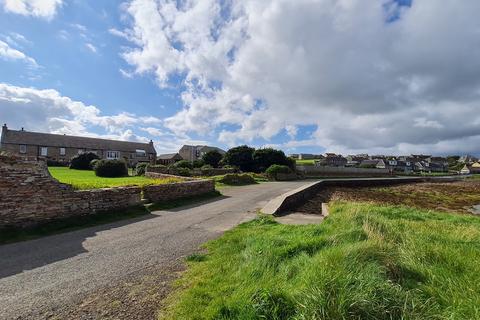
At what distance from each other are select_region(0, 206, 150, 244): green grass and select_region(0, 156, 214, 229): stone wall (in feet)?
0.68

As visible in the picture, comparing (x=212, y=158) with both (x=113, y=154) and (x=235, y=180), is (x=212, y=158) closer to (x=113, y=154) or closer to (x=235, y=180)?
(x=235, y=180)

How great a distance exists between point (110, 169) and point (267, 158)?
24.1 metres

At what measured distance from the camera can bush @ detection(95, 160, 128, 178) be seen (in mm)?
28812

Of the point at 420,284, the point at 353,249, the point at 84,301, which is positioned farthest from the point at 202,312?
the point at 420,284

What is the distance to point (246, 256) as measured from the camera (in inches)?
200

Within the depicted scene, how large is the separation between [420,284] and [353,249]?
91 cm

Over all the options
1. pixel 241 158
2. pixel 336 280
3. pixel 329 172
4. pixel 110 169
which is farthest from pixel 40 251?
pixel 329 172

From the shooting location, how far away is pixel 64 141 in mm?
60156

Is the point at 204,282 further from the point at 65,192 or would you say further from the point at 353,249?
the point at 65,192

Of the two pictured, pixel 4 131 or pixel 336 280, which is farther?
pixel 4 131

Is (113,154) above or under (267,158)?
above

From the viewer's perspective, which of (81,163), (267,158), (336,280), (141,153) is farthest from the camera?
(141,153)

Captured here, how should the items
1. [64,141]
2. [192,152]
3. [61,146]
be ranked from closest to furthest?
[61,146]
[64,141]
[192,152]

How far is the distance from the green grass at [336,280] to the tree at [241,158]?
3972cm
